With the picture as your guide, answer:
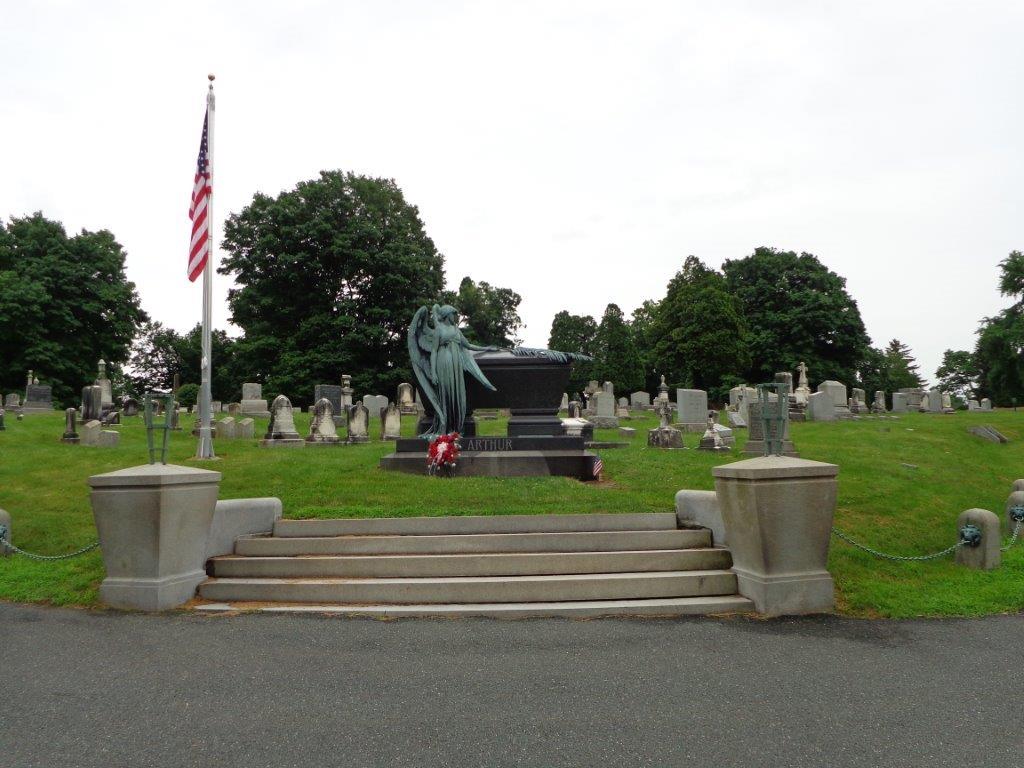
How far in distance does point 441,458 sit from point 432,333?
292 centimetres

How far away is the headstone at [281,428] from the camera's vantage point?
17359mm

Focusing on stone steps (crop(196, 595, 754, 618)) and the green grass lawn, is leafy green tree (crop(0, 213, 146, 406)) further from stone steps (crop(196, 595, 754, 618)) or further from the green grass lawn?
stone steps (crop(196, 595, 754, 618))

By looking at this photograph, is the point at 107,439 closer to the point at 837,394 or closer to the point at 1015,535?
the point at 1015,535

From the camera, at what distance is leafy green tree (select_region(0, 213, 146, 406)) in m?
37.2

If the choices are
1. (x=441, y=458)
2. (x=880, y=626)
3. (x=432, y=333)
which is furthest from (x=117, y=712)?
(x=432, y=333)

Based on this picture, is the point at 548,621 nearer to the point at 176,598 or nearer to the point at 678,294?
the point at 176,598

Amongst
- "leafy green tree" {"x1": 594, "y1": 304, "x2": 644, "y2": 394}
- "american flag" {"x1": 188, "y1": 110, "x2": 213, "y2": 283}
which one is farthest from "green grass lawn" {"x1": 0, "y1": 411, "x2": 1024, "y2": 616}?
"leafy green tree" {"x1": 594, "y1": 304, "x2": 644, "y2": 394}

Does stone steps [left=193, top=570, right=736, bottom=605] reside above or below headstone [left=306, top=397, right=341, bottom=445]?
below

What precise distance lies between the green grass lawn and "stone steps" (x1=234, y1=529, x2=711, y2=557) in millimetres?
1004

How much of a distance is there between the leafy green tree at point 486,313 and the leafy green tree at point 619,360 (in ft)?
28.9

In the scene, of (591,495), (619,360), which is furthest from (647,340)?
(591,495)

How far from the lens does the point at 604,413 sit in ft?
85.9

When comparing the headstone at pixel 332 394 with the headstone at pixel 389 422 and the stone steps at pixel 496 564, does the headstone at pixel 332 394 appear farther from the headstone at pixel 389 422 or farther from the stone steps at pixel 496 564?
the stone steps at pixel 496 564

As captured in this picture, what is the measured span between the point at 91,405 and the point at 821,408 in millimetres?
26186
